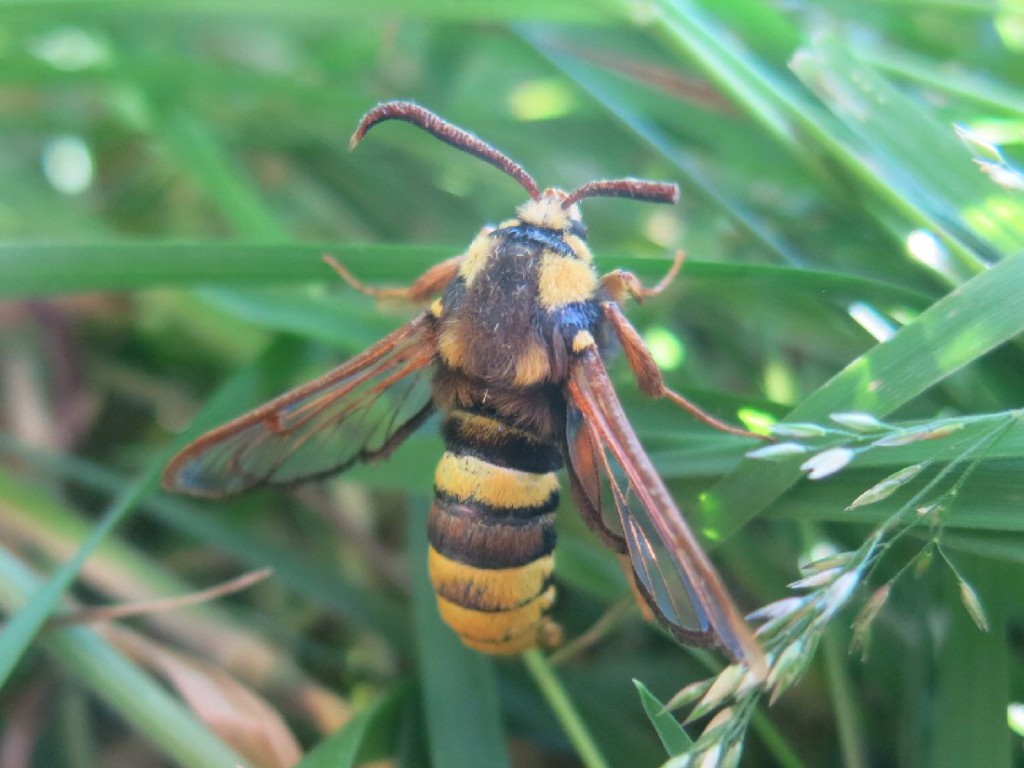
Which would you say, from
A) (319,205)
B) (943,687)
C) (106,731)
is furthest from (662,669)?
(319,205)

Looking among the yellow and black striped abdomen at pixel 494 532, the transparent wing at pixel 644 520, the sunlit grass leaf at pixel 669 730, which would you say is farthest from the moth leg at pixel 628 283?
the sunlit grass leaf at pixel 669 730

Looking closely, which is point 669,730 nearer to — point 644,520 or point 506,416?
point 644,520

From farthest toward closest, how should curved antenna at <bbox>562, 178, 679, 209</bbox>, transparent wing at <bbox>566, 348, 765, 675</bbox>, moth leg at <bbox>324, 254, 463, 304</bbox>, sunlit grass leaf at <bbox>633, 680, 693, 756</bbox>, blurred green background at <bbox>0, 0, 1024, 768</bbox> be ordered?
moth leg at <bbox>324, 254, 463, 304</bbox>
curved antenna at <bbox>562, 178, 679, 209</bbox>
blurred green background at <bbox>0, 0, 1024, 768</bbox>
sunlit grass leaf at <bbox>633, 680, 693, 756</bbox>
transparent wing at <bbox>566, 348, 765, 675</bbox>

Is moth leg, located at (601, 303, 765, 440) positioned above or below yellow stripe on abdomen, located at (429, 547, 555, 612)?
above

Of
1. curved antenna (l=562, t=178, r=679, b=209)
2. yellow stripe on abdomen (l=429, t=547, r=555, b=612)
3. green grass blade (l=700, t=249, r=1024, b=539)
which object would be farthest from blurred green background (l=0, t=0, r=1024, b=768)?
yellow stripe on abdomen (l=429, t=547, r=555, b=612)

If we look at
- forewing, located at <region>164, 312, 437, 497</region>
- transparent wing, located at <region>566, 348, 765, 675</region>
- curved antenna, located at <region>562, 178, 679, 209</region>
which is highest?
curved antenna, located at <region>562, 178, 679, 209</region>

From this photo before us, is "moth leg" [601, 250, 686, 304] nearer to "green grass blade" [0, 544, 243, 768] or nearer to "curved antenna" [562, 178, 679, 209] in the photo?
"curved antenna" [562, 178, 679, 209]

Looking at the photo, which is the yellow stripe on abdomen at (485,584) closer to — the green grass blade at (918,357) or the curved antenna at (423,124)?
the green grass blade at (918,357)

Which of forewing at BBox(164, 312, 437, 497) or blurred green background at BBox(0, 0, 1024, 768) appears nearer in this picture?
blurred green background at BBox(0, 0, 1024, 768)
